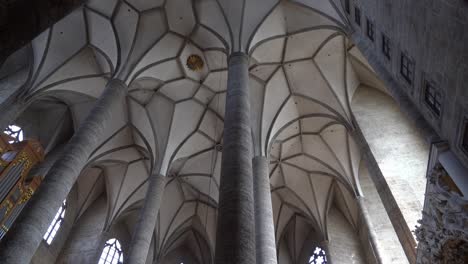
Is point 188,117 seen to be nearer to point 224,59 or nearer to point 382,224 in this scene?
point 224,59

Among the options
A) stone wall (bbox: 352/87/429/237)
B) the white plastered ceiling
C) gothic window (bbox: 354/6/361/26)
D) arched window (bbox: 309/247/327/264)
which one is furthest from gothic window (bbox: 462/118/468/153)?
arched window (bbox: 309/247/327/264)

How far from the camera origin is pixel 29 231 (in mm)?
8375

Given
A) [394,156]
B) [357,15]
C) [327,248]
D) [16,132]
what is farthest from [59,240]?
[357,15]

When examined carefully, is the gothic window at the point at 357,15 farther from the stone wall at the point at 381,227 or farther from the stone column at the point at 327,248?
the stone column at the point at 327,248

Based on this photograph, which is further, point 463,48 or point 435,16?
point 435,16

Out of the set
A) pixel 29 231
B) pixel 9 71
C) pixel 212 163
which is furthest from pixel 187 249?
pixel 29 231

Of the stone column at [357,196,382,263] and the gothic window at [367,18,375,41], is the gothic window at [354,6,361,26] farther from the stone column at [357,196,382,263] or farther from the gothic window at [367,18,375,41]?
the stone column at [357,196,382,263]

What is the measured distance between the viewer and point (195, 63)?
1781 cm

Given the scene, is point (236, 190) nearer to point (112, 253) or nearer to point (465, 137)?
point (465, 137)

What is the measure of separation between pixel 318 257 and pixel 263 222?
10.8 metres

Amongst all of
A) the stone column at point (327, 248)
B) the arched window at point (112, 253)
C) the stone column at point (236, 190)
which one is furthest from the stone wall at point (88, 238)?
the stone column at point (236, 190)

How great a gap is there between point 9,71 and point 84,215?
9.36 metres

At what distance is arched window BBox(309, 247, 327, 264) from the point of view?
20.9 metres

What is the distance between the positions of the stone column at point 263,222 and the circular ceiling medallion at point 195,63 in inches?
254
